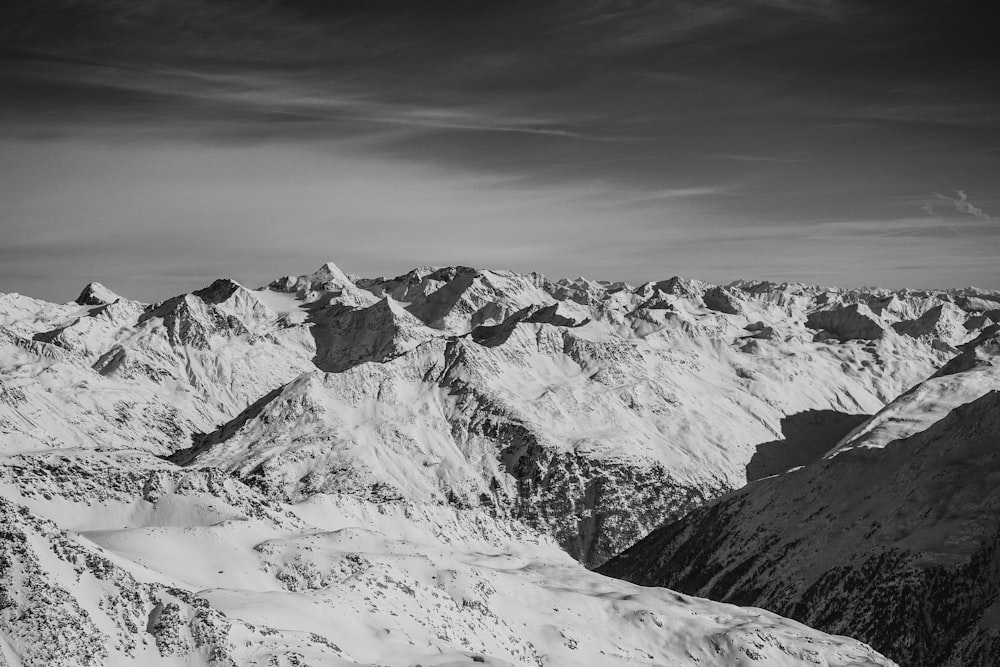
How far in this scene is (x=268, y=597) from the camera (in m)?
99.3

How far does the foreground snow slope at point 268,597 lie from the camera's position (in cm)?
6838

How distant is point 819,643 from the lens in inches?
5994

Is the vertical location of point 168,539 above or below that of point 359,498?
above

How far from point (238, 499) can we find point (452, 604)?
132 feet

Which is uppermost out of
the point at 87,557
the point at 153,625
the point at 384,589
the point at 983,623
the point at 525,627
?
the point at 87,557

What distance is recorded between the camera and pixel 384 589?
115m

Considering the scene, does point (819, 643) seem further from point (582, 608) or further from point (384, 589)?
point (384, 589)

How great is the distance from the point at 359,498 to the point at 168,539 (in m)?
82.8

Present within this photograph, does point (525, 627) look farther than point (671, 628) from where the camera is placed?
No

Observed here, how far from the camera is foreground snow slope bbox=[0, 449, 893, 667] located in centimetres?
6838

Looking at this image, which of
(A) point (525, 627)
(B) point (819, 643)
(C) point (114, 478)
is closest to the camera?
(A) point (525, 627)

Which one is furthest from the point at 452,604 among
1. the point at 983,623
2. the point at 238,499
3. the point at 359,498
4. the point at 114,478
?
the point at 983,623

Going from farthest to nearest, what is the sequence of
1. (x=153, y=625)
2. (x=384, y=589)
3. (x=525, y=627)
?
(x=525, y=627), (x=384, y=589), (x=153, y=625)

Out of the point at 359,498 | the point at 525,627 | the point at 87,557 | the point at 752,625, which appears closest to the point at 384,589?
the point at 525,627
